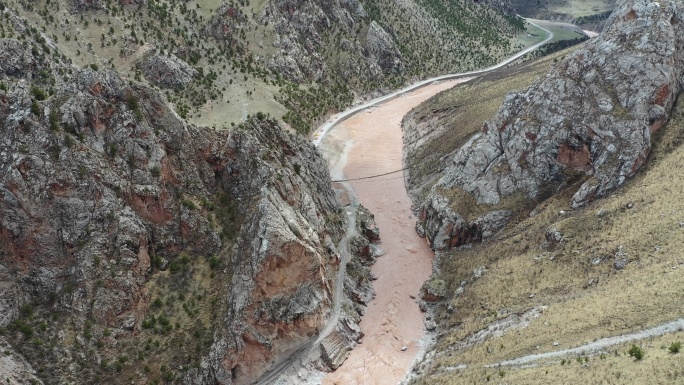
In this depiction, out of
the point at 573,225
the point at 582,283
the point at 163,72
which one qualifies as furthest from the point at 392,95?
the point at 582,283

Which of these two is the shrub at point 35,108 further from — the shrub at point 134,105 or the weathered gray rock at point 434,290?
the weathered gray rock at point 434,290

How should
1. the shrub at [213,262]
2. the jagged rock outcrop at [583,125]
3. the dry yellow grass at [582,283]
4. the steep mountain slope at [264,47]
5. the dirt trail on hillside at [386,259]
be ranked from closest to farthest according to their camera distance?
the dry yellow grass at [582,283], the shrub at [213,262], the dirt trail on hillside at [386,259], the jagged rock outcrop at [583,125], the steep mountain slope at [264,47]

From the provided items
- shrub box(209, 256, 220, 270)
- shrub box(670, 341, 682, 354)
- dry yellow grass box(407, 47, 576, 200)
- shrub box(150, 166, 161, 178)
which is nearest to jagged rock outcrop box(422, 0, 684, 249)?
dry yellow grass box(407, 47, 576, 200)

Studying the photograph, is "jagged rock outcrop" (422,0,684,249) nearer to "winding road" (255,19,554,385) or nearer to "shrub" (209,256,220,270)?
"winding road" (255,19,554,385)

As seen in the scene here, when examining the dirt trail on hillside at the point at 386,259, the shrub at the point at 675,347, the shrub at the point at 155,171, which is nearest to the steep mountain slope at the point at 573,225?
the shrub at the point at 675,347

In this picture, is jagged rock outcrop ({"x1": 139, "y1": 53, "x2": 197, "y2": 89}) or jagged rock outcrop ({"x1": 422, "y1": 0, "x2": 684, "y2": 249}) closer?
A: jagged rock outcrop ({"x1": 422, "y1": 0, "x2": 684, "y2": 249})
